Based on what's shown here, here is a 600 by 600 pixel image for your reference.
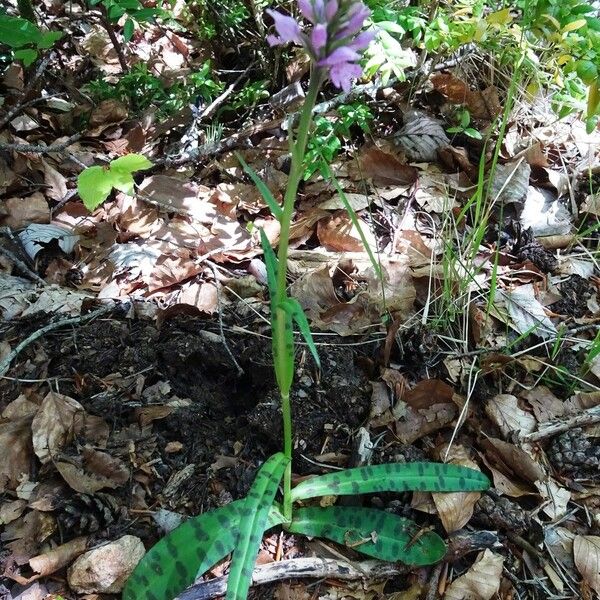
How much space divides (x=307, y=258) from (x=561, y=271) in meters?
1.03

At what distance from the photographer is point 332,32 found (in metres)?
1.04

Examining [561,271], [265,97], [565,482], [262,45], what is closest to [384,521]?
[565,482]

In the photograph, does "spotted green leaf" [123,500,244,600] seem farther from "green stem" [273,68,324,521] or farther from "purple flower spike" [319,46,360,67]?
"purple flower spike" [319,46,360,67]

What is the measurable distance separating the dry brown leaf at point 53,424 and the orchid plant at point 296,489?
0.47 m

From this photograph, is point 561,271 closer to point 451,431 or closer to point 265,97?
point 451,431

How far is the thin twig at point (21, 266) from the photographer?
222cm

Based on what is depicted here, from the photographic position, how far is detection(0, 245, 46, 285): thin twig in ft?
7.28

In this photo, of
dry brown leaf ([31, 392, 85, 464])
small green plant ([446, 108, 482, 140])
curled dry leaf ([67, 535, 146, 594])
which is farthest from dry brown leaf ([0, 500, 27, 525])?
small green plant ([446, 108, 482, 140])

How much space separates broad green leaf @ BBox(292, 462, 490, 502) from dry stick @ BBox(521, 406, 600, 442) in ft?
1.02

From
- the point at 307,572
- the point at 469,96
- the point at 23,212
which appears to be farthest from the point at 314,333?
the point at 469,96

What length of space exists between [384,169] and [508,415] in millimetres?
1307

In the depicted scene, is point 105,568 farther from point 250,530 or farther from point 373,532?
point 373,532

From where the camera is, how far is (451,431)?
1.84 meters

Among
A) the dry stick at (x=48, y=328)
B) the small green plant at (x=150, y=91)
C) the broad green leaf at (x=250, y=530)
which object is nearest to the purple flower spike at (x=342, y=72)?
the broad green leaf at (x=250, y=530)
